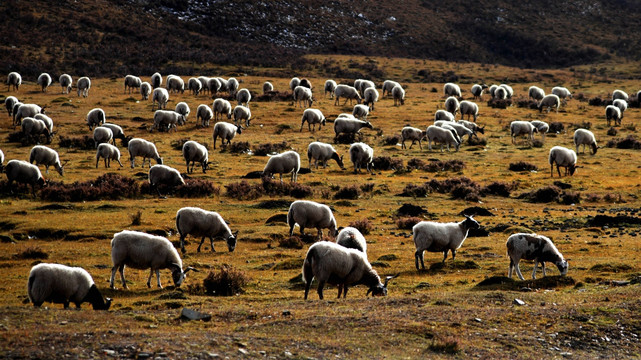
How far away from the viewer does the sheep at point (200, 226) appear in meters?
20.0

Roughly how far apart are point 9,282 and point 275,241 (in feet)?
28.9

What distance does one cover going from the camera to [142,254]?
16047 mm

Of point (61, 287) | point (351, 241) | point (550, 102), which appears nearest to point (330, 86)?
point (550, 102)

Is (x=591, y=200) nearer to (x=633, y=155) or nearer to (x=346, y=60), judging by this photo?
(x=633, y=155)

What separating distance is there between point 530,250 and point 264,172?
1670 centimetres

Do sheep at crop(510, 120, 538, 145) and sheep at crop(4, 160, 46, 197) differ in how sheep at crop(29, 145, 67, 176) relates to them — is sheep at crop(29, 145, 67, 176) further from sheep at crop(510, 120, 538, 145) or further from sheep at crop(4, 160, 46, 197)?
sheep at crop(510, 120, 538, 145)

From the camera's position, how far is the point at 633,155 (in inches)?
1677

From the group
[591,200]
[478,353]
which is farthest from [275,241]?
[591,200]

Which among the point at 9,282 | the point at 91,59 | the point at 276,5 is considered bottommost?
the point at 9,282

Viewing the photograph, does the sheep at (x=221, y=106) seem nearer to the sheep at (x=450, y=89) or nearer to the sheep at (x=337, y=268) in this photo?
the sheep at (x=450, y=89)

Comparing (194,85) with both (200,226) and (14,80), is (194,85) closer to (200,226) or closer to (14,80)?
(14,80)

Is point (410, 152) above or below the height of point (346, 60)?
below

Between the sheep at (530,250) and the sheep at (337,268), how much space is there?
4.19 meters

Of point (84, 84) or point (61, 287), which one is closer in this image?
point (61, 287)
